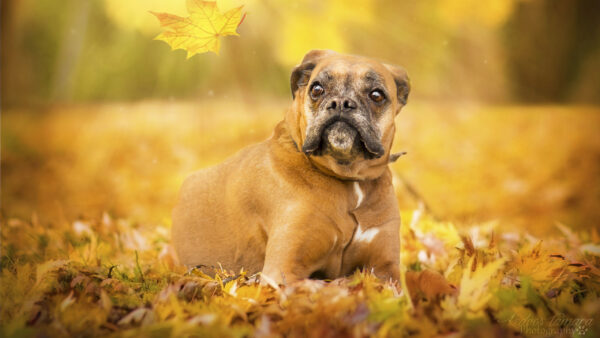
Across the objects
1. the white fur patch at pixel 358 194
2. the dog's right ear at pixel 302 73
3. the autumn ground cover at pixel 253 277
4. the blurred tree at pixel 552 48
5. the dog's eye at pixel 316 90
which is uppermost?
the blurred tree at pixel 552 48

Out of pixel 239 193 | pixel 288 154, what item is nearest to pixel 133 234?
pixel 239 193

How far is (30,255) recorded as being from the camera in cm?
338

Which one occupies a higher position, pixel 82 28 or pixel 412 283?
pixel 82 28

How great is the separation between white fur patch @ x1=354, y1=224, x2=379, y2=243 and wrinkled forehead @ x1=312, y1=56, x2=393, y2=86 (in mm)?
777

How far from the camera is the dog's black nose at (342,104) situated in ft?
8.44

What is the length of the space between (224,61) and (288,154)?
13.6ft

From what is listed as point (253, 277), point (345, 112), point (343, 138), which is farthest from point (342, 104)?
point (253, 277)

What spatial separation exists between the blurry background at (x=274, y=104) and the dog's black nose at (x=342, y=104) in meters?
3.95

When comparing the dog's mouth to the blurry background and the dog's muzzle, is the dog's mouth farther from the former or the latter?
the blurry background

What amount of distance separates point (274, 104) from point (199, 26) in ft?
13.6

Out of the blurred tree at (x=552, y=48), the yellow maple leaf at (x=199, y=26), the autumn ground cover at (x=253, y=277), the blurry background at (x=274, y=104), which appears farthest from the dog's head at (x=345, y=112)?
the blurred tree at (x=552, y=48)

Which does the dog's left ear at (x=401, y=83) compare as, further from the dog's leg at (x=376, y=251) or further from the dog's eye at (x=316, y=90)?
the dog's leg at (x=376, y=251)

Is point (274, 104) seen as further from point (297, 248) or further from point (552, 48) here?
point (297, 248)

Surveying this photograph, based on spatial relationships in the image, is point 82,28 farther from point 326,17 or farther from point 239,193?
point 239,193
